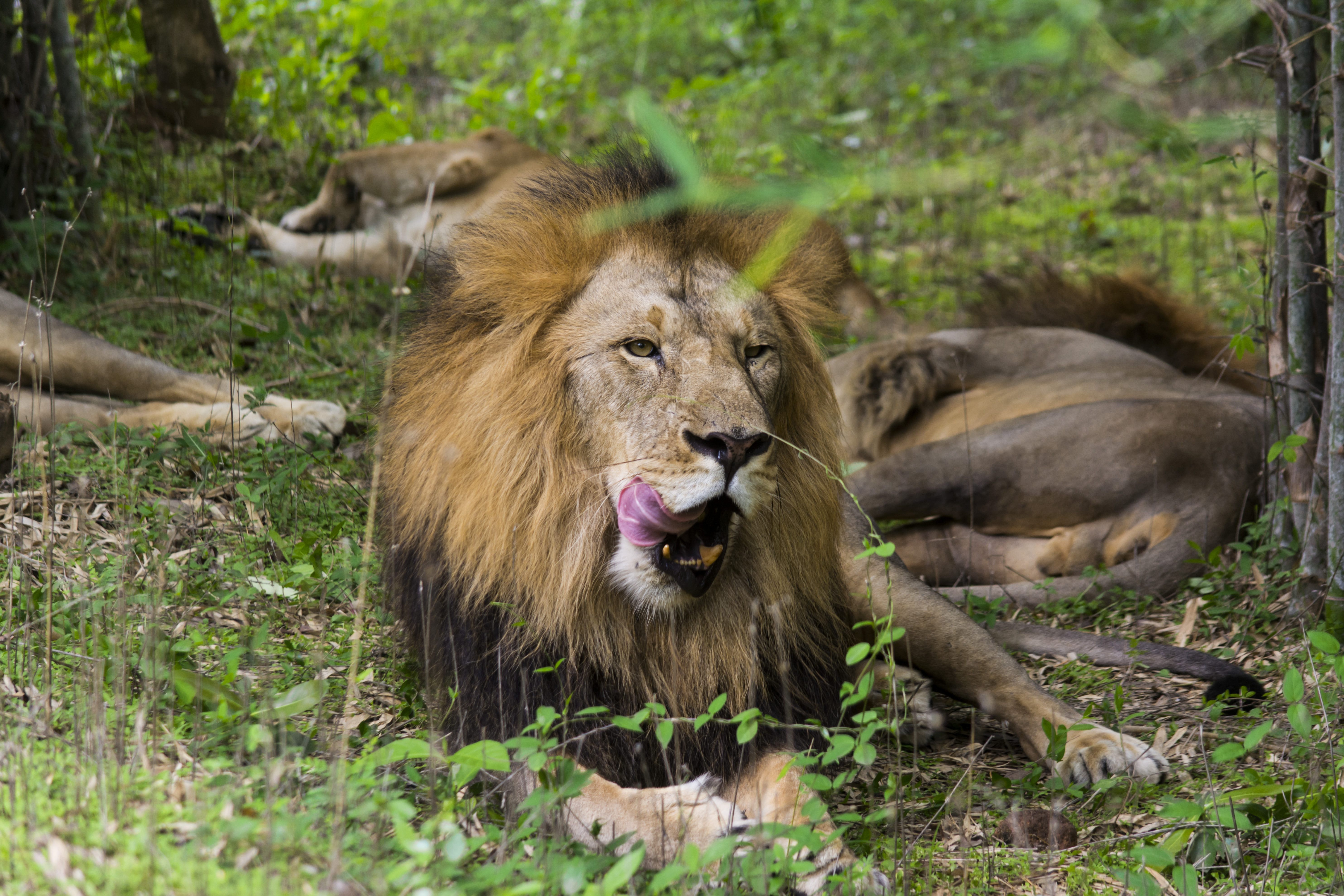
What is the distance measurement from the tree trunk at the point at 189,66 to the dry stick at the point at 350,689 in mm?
5055

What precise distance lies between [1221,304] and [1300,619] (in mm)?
3877

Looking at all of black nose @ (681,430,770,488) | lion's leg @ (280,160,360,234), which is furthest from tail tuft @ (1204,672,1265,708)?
lion's leg @ (280,160,360,234)

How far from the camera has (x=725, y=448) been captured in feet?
7.99

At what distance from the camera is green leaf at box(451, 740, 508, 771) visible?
2.16 meters

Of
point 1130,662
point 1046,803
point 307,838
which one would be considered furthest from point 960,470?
point 307,838

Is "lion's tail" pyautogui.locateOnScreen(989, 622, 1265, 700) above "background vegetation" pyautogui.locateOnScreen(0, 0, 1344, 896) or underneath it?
underneath

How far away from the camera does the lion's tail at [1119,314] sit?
5867 mm

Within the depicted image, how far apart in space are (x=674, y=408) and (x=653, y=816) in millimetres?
838

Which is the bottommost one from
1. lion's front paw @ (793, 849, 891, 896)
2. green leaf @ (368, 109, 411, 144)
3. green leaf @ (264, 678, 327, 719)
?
lion's front paw @ (793, 849, 891, 896)

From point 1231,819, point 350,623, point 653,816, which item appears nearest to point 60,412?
point 350,623

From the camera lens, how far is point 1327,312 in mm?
3873

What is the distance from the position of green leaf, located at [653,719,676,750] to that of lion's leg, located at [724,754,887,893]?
23 centimetres

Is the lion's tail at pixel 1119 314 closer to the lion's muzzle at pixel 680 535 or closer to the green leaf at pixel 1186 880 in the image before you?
the green leaf at pixel 1186 880

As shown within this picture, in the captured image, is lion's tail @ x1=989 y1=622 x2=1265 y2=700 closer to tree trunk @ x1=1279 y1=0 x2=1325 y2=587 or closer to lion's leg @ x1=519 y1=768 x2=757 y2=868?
tree trunk @ x1=1279 y1=0 x2=1325 y2=587
